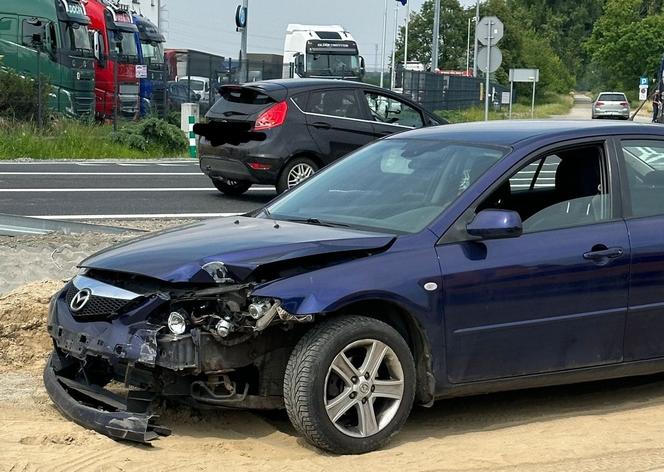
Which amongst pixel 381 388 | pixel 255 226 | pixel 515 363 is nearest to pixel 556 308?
pixel 515 363

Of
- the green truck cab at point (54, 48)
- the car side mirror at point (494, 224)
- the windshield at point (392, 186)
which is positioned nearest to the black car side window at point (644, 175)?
the windshield at point (392, 186)

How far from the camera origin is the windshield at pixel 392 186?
231 inches

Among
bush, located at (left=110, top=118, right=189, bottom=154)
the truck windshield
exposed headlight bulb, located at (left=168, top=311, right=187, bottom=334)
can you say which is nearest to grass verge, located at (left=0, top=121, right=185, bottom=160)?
bush, located at (left=110, top=118, right=189, bottom=154)

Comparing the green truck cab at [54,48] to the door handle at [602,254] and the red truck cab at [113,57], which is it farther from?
the door handle at [602,254]

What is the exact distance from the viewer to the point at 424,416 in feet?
20.0

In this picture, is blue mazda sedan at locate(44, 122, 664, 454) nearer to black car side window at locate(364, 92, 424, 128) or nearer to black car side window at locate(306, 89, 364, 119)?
black car side window at locate(306, 89, 364, 119)

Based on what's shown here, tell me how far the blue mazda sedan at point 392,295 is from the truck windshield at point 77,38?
26691 mm

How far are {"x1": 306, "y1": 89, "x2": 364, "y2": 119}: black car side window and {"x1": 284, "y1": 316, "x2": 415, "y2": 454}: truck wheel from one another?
1025 centimetres

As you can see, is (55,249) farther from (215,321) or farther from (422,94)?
(422,94)

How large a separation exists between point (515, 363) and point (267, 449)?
4.38 ft

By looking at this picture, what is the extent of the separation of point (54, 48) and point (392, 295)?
27.2 meters

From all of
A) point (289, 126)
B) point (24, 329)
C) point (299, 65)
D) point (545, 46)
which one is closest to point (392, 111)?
point (289, 126)

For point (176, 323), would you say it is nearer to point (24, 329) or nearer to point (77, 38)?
point (24, 329)

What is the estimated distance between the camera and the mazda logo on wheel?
5.43 metres
